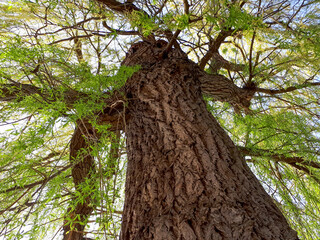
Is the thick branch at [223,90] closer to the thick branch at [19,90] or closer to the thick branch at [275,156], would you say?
the thick branch at [275,156]

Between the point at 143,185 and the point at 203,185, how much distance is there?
273 mm

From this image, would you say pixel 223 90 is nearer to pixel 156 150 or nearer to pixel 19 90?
pixel 156 150

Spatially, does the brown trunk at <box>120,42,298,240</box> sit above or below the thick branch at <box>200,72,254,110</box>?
below

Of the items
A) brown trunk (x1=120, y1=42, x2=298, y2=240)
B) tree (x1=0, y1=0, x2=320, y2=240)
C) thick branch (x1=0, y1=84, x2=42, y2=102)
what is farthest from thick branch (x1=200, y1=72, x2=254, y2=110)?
thick branch (x1=0, y1=84, x2=42, y2=102)

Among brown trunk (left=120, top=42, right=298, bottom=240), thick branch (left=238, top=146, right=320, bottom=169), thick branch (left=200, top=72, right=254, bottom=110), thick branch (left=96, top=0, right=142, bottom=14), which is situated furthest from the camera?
thick branch (left=96, top=0, right=142, bottom=14)

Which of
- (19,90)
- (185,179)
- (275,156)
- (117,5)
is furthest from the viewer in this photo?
(117,5)

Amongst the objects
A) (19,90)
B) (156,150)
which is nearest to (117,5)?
(19,90)

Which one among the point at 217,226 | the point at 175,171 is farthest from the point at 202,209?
the point at 175,171

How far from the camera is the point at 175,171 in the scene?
1021 mm

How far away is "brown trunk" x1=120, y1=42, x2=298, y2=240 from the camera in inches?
31.3

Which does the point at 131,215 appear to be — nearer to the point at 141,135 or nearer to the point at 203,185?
the point at 203,185

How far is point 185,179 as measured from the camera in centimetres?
97

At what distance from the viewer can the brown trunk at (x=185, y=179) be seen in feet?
2.61

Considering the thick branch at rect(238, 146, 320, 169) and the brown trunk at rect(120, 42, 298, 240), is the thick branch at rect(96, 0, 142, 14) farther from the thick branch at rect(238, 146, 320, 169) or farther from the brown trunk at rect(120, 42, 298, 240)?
the thick branch at rect(238, 146, 320, 169)
